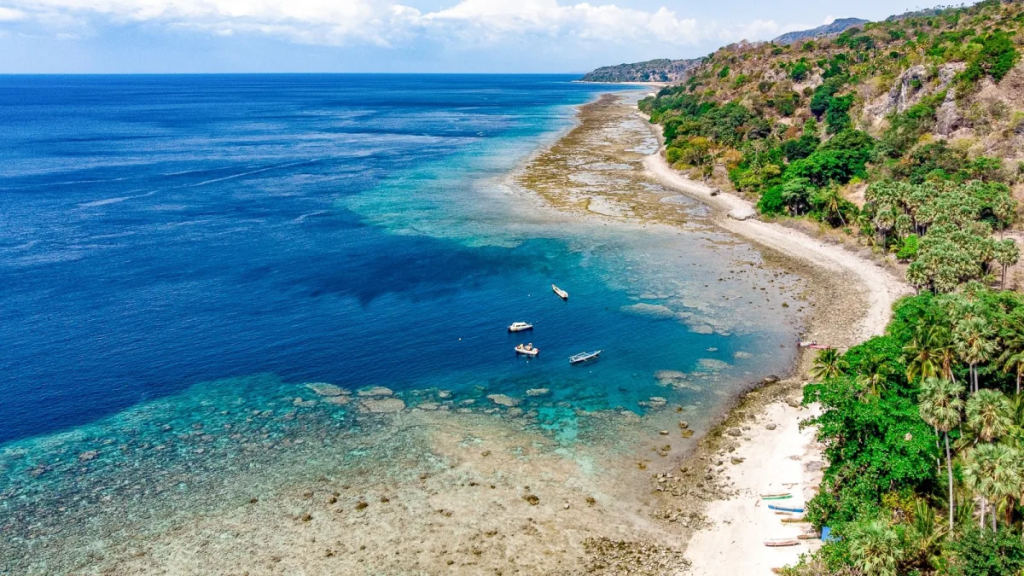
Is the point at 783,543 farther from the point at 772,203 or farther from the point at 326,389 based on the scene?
the point at 772,203

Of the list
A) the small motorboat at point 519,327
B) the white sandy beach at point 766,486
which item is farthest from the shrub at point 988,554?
the small motorboat at point 519,327

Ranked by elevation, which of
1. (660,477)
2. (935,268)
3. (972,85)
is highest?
(972,85)

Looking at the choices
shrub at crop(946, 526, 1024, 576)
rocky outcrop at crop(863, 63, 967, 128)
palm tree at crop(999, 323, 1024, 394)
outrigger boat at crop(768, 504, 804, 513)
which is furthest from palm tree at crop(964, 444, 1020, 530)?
rocky outcrop at crop(863, 63, 967, 128)

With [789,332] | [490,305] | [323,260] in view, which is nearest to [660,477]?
[789,332]

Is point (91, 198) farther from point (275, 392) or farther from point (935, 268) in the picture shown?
point (935, 268)

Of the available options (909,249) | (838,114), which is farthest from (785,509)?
(838,114)

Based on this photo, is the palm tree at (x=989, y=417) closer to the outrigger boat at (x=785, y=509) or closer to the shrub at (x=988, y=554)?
the shrub at (x=988, y=554)
